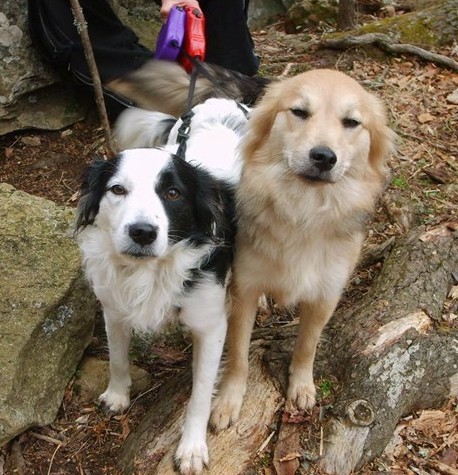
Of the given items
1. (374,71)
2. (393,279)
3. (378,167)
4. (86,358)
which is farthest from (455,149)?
(86,358)

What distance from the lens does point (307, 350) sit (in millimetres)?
2959

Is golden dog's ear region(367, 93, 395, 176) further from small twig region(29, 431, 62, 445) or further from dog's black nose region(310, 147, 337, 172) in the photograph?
small twig region(29, 431, 62, 445)

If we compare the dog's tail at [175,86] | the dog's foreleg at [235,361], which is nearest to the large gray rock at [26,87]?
A: the dog's tail at [175,86]

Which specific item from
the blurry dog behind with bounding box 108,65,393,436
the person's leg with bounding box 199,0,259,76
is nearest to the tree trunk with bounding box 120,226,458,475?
the blurry dog behind with bounding box 108,65,393,436

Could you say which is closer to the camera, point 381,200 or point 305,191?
point 305,191

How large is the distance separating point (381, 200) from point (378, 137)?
5.50 ft

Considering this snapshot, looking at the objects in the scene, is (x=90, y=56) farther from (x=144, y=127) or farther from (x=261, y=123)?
(x=261, y=123)

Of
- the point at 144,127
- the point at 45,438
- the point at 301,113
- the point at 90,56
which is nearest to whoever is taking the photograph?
the point at 301,113

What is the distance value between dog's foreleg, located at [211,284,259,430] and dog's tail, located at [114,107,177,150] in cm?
128

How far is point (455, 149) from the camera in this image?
5.02 meters

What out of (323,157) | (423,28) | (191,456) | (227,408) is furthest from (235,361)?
Result: (423,28)

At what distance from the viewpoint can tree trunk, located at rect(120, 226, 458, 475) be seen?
2783 mm

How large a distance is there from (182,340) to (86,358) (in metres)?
0.58

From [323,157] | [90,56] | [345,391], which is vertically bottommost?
[345,391]
